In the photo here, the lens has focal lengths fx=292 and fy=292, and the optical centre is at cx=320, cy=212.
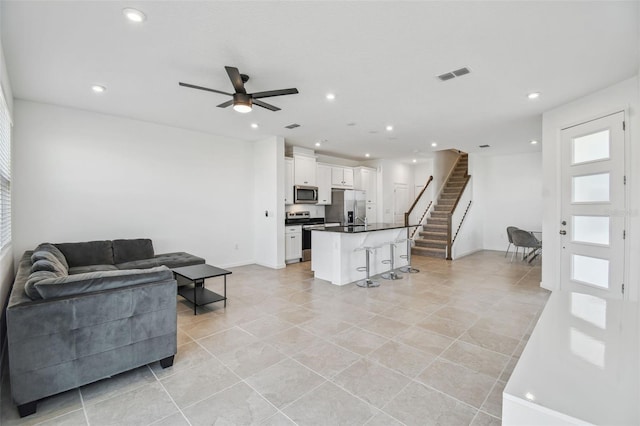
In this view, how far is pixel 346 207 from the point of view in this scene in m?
8.02

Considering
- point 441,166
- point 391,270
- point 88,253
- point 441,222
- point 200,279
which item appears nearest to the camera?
point 200,279

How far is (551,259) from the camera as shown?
461 cm

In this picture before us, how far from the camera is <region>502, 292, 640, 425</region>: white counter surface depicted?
2.26 ft

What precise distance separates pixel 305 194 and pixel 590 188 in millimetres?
5216

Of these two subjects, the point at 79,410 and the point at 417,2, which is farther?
the point at 417,2

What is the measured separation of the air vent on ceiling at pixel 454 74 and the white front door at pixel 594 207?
7.03 ft

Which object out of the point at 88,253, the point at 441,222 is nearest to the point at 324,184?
the point at 441,222

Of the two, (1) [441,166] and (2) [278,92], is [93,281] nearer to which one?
(2) [278,92]

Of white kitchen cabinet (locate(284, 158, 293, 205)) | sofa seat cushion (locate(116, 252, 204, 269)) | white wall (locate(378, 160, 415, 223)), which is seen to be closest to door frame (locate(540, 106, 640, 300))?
white kitchen cabinet (locate(284, 158, 293, 205))

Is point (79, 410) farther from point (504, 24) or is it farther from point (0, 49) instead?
point (504, 24)

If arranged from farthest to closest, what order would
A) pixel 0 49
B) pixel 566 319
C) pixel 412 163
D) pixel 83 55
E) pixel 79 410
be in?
pixel 412 163 → pixel 83 55 → pixel 0 49 → pixel 79 410 → pixel 566 319

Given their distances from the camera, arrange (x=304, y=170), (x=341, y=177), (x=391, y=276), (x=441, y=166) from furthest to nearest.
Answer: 1. (x=441, y=166)
2. (x=341, y=177)
3. (x=304, y=170)
4. (x=391, y=276)

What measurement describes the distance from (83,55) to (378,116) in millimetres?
3887

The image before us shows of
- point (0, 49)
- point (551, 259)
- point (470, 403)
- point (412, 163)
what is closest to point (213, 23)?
point (0, 49)
